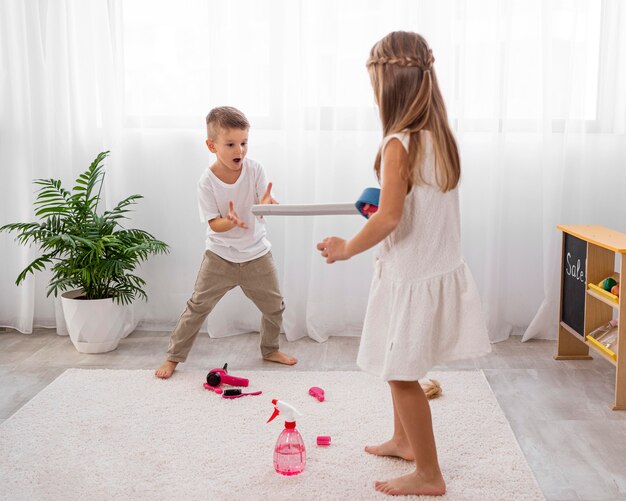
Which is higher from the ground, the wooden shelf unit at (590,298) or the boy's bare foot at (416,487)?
the wooden shelf unit at (590,298)

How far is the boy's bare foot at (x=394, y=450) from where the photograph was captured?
2133 millimetres

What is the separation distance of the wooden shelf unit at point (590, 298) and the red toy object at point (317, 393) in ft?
3.14

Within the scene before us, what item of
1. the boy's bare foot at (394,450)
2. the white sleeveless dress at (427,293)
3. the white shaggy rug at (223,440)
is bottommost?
the white shaggy rug at (223,440)

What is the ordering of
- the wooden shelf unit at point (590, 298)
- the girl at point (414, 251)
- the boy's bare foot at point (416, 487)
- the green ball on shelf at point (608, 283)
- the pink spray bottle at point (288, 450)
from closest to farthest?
the girl at point (414, 251) → the boy's bare foot at point (416, 487) → the pink spray bottle at point (288, 450) → the wooden shelf unit at point (590, 298) → the green ball on shelf at point (608, 283)

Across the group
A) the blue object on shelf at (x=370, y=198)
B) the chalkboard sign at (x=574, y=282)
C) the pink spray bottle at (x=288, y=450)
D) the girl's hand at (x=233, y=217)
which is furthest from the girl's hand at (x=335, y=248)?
the chalkboard sign at (x=574, y=282)

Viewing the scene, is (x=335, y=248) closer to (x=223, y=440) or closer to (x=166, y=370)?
(x=223, y=440)

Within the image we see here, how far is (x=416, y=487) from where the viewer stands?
1.95m

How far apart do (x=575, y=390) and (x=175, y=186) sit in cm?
189

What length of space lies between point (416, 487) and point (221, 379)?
1.01 m

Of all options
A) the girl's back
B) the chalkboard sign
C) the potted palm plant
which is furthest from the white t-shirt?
the chalkboard sign

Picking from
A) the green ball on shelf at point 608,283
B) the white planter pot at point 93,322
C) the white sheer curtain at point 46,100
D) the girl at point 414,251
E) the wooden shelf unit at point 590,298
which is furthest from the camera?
the white sheer curtain at point 46,100

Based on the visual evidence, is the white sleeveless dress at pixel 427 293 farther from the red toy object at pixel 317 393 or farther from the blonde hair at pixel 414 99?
the red toy object at pixel 317 393

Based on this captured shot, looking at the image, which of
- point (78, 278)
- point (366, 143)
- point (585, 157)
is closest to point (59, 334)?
point (78, 278)

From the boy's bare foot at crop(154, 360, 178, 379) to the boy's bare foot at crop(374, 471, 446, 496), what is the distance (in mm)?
1139
